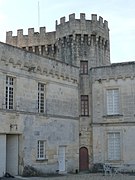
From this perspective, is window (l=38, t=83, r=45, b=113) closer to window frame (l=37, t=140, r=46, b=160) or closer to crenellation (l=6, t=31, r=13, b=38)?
window frame (l=37, t=140, r=46, b=160)

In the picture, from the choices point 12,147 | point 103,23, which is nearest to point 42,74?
point 12,147

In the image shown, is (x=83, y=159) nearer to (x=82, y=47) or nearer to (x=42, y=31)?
(x=82, y=47)

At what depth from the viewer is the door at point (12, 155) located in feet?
69.6

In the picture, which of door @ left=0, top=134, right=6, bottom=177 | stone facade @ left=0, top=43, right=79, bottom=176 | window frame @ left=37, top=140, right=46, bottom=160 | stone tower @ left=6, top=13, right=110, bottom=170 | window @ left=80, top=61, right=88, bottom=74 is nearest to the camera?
door @ left=0, top=134, right=6, bottom=177

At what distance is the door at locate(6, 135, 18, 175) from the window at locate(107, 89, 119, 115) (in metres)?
8.24

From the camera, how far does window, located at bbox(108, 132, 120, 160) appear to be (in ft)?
85.0

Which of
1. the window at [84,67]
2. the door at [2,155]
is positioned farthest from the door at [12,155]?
the window at [84,67]

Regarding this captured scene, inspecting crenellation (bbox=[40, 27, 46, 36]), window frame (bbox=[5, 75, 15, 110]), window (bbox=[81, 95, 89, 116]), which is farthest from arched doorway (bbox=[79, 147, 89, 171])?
crenellation (bbox=[40, 27, 46, 36])

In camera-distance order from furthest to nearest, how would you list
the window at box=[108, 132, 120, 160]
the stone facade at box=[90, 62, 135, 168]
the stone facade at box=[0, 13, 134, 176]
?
1. the window at box=[108, 132, 120, 160]
2. the stone facade at box=[90, 62, 135, 168]
3. the stone facade at box=[0, 13, 134, 176]

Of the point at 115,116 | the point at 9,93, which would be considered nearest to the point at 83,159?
the point at 115,116

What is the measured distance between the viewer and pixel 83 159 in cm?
2689

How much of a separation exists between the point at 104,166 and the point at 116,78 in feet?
21.5

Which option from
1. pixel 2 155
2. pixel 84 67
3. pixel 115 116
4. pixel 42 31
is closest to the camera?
pixel 2 155

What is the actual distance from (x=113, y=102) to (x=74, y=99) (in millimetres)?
2893
